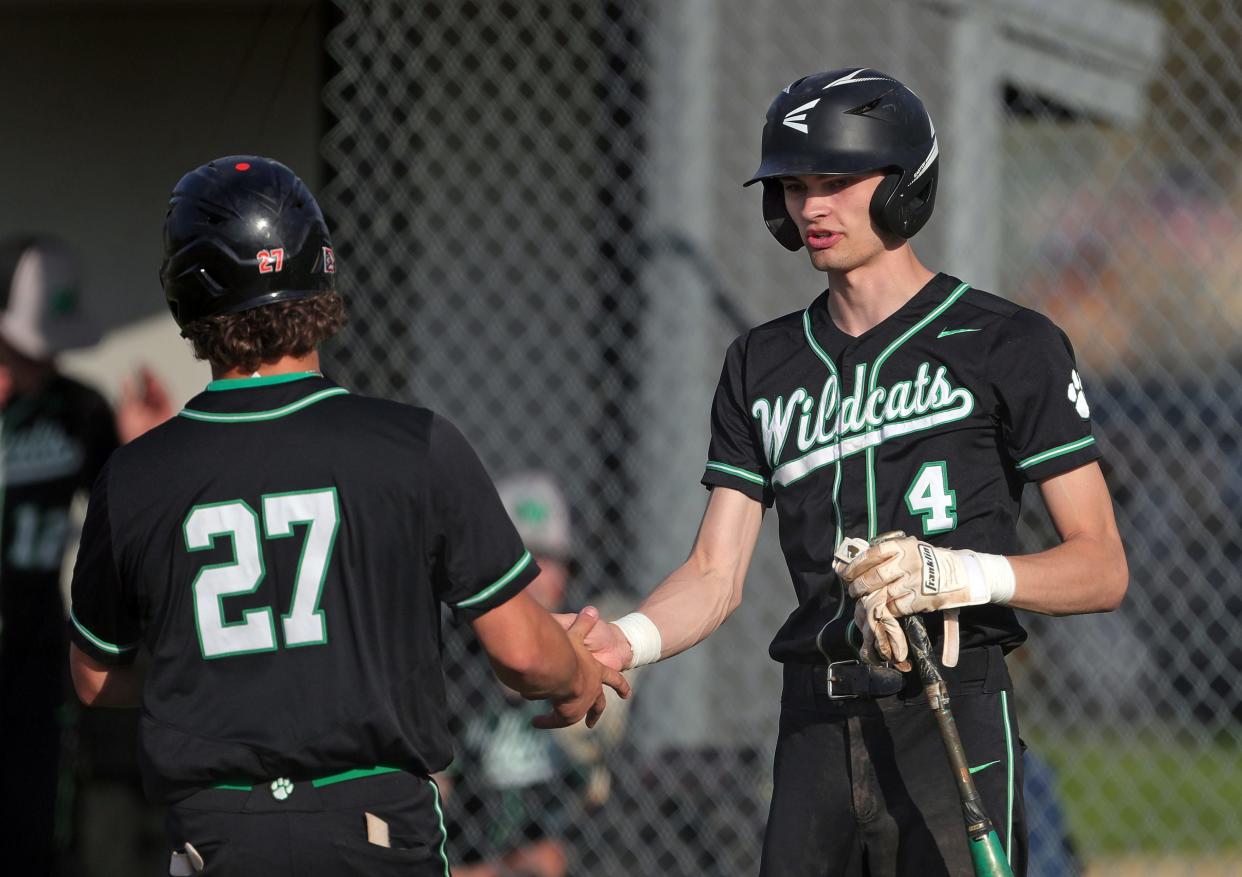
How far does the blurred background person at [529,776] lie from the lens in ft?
17.7

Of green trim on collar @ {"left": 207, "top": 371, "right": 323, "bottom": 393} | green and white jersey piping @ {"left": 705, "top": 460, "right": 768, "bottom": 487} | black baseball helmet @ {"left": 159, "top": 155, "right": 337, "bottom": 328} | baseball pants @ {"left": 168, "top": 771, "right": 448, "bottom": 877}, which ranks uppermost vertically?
black baseball helmet @ {"left": 159, "top": 155, "right": 337, "bottom": 328}

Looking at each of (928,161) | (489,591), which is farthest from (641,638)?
(928,161)

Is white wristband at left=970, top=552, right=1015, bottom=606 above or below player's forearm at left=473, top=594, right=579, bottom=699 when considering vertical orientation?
above

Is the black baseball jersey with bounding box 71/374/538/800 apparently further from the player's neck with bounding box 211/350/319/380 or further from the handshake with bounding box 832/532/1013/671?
the handshake with bounding box 832/532/1013/671

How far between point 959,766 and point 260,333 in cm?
140

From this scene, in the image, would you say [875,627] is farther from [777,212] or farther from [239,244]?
[239,244]

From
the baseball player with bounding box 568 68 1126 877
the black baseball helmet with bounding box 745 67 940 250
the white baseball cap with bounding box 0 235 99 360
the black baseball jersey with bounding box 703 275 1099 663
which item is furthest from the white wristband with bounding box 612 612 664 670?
the white baseball cap with bounding box 0 235 99 360

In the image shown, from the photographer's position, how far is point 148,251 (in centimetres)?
675

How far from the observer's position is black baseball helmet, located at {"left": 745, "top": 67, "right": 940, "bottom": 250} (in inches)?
120

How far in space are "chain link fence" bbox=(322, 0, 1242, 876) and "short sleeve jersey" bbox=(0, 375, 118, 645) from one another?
3.88ft

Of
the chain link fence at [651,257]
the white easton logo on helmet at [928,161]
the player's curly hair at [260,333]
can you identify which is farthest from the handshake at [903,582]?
the chain link fence at [651,257]

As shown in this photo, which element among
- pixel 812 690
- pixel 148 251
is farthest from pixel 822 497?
pixel 148 251

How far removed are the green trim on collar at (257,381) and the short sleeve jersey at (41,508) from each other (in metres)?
2.95

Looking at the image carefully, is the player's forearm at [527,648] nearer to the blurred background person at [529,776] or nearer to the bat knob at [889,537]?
the bat knob at [889,537]
